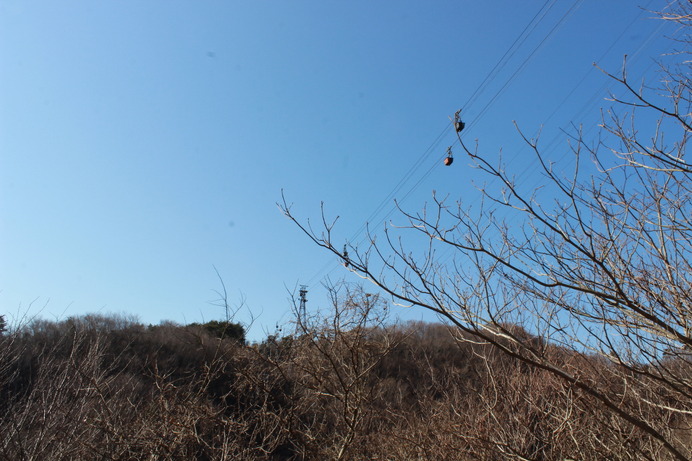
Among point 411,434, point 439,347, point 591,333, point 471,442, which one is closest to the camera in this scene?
point 591,333

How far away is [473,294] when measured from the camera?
150 inches

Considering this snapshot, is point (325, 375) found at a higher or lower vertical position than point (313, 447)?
higher

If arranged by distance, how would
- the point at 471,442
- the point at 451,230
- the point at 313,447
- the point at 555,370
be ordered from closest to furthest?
the point at 555,370, the point at 451,230, the point at 471,442, the point at 313,447

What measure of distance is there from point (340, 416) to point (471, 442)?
246 cm

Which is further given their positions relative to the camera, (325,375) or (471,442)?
(325,375)

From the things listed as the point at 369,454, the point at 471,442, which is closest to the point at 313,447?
the point at 471,442

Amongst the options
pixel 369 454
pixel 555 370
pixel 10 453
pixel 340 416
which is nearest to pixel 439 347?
pixel 369 454

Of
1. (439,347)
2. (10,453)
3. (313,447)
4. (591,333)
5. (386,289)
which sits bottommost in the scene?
(10,453)

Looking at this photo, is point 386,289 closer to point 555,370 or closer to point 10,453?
point 555,370

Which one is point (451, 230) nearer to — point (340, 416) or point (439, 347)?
point (340, 416)

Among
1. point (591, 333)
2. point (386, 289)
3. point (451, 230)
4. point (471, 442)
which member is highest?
point (451, 230)

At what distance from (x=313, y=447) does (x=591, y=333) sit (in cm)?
561

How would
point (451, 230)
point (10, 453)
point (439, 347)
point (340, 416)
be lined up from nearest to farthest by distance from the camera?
point (451, 230) < point (10, 453) < point (340, 416) < point (439, 347)

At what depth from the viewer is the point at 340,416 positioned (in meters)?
8.75
